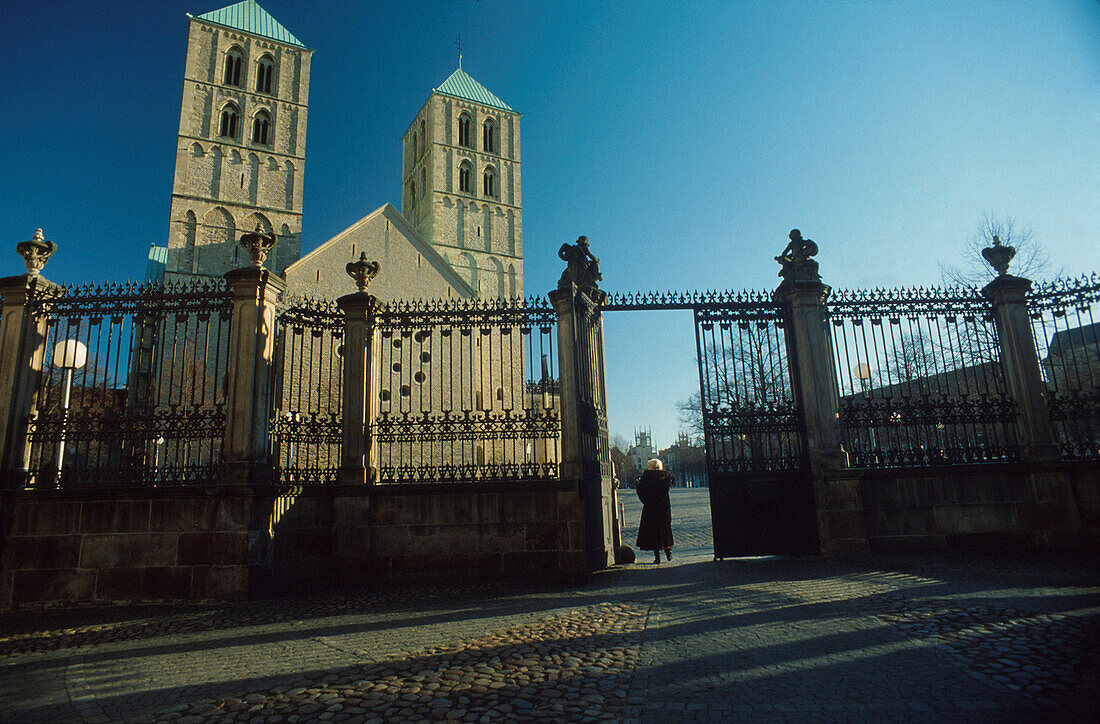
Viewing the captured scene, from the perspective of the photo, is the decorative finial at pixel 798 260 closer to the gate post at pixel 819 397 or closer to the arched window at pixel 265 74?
the gate post at pixel 819 397

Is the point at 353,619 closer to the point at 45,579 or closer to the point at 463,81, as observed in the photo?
the point at 45,579

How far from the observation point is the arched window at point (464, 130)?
5656cm

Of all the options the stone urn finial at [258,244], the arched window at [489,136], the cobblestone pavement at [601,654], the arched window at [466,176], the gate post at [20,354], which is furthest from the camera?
the arched window at [489,136]

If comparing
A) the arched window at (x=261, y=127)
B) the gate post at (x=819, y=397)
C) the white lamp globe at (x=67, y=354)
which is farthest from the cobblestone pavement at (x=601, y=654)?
the arched window at (x=261, y=127)

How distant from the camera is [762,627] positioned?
16.0ft

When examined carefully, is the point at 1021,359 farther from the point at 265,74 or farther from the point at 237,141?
the point at 265,74

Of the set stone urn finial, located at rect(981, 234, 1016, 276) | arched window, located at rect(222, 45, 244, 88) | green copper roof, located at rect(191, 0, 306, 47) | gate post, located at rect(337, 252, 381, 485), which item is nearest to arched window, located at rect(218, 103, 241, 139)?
arched window, located at rect(222, 45, 244, 88)

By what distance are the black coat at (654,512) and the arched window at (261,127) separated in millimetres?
46507

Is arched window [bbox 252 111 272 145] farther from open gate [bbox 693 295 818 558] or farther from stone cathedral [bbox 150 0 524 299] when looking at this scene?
open gate [bbox 693 295 818 558]

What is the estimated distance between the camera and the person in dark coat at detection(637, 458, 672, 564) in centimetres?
966

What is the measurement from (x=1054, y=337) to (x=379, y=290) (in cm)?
2749

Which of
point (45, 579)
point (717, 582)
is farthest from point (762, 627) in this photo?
point (45, 579)

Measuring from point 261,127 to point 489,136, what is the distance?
19874mm

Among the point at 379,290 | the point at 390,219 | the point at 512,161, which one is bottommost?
the point at 379,290
